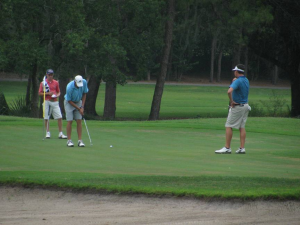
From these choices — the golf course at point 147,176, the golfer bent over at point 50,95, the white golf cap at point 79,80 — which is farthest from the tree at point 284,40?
the white golf cap at point 79,80

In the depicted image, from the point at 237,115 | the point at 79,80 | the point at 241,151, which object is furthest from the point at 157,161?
the point at 79,80

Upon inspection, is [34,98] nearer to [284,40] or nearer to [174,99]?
[284,40]

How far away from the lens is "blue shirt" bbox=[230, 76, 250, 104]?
12727 mm

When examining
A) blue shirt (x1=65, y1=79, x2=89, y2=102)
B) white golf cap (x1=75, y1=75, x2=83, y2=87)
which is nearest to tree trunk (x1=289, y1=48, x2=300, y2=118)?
blue shirt (x1=65, y1=79, x2=89, y2=102)

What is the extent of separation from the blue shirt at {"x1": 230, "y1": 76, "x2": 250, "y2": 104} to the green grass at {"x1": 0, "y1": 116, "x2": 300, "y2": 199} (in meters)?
1.23

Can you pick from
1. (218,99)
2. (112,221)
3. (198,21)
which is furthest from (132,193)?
(218,99)

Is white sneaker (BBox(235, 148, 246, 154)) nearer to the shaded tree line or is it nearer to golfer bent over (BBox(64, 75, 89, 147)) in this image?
golfer bent over (BBox(64, 75, 89, 147))

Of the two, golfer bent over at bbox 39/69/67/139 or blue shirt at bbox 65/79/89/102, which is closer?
blue shirt at bbox 65/79/89/102

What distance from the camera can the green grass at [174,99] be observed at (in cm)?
4314

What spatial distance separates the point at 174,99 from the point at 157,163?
47750mm

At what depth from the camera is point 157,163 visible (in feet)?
35.1

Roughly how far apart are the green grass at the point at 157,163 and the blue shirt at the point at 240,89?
4.02 feet

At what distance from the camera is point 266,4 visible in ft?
102

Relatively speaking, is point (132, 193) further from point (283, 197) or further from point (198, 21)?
point (198, 21)
